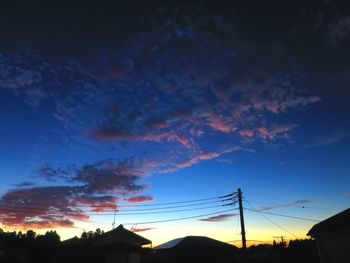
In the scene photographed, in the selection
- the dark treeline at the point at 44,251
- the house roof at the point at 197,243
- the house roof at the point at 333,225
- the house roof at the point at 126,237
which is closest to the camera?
the house roof at the point at 333,225

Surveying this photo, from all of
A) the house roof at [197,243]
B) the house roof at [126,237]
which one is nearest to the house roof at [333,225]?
the house roof at [197,243]

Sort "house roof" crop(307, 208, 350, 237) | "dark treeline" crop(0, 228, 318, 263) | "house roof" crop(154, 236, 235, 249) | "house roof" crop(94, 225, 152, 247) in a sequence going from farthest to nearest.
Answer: "house roof" crop(94, 225, 152, 247)
"house roof" crop(154, 236, 235, 249)
"dark treeline" crop(0, 228, 318, 263)
"house roof" crop(307, 208, 350, 237)

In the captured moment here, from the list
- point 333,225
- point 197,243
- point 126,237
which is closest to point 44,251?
point 126,237

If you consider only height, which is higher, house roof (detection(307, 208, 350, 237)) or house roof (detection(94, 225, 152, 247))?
house roof (detection(94, 225, 152, 247))

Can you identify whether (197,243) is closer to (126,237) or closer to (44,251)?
(126,237)

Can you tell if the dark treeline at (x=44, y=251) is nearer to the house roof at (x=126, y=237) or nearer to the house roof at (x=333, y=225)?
the house roof at (x=126, y=237)

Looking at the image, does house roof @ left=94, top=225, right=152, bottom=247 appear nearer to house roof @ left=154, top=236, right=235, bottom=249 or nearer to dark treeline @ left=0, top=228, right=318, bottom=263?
dark treeline @ left=0, top=228, right=318, bottom=263

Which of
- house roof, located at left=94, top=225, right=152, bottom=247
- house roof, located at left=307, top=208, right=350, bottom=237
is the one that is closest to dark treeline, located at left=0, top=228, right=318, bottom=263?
house roof, located at left=94, top=225, right=152, bottom=247

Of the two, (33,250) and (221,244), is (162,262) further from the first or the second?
(33,250)

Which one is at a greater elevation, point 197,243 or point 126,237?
point 126,237

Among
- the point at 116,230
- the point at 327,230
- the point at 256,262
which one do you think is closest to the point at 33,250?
the point at 116,230

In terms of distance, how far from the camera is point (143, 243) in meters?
43.5

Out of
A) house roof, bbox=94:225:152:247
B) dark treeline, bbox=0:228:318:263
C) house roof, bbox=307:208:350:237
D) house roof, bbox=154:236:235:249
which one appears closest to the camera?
house roof, bbox=307:208:350:237

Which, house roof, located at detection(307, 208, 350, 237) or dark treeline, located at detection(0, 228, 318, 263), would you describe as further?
dark treeline, located at detection(0, 228, 318, 263)
